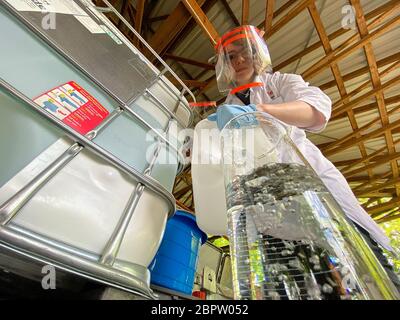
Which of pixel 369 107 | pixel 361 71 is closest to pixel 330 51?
pixel 361 71

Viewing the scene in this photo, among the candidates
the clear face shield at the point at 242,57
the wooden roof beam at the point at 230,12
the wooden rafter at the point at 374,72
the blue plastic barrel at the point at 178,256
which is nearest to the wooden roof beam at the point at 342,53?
the wooden rafter at the point at 374,72

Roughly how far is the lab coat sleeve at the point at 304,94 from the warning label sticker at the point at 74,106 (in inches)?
27.1

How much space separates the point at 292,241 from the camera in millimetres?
417

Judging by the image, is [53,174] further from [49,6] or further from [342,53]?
[342,53]

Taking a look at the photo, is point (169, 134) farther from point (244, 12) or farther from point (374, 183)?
point (374, 183)

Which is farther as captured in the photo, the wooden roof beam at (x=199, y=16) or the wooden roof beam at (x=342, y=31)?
the wooden roof beam at (x=342, y=31)

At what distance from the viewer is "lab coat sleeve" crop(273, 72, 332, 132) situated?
81 centimetres

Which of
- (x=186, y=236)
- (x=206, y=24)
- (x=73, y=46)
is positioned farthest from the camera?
(x=206, y=24)

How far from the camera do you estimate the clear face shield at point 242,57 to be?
1.09 m

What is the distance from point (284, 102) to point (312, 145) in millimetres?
207

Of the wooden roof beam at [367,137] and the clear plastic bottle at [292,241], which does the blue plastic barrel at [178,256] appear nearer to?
the clear plastic bottle at [292,241]

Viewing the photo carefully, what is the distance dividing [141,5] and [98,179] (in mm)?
2219

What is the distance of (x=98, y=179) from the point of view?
61cm

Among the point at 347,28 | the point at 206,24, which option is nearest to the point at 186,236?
the point at 206,24
